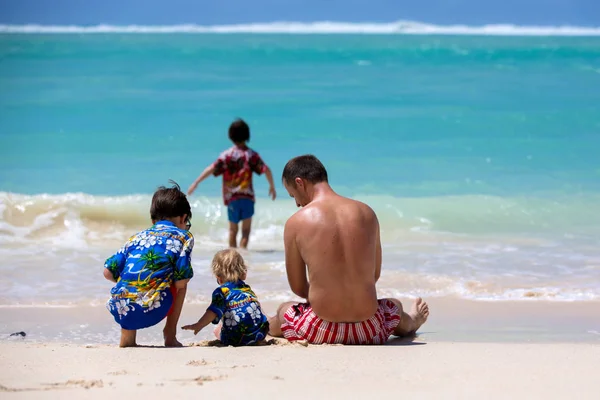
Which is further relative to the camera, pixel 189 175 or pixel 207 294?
pixel 189 175

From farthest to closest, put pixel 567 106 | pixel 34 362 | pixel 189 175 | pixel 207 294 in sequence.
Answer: pixel 567 106 → pixel 189 175 → pixel 207 294 → pixel 34 362

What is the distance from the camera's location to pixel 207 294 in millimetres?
6535

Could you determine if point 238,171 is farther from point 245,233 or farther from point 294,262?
point 294,262

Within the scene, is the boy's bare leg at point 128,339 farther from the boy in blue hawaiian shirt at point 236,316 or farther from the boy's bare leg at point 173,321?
the boy in blue hawaiian shirt at point 236,316

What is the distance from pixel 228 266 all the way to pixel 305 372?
102cm

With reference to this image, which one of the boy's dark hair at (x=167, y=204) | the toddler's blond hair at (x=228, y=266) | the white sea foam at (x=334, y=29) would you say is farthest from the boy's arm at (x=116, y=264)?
the white sea foam at (x=334, y=29)

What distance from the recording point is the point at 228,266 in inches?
181

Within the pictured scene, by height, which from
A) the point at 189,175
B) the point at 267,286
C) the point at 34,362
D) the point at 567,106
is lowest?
the point at 34,362

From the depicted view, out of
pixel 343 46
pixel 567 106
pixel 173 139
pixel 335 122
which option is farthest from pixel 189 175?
pixel 343 46

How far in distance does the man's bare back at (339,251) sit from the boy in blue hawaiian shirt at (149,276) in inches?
21.6

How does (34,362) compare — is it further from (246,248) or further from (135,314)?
(246,248)

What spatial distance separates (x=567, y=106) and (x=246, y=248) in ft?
40.9

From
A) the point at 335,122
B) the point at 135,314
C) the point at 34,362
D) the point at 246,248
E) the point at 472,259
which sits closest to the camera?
the point at 34,362

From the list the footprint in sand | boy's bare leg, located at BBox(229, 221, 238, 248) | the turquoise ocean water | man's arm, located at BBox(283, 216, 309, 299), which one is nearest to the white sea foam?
the turquoise ocean water
